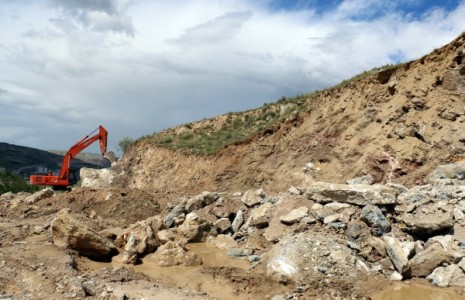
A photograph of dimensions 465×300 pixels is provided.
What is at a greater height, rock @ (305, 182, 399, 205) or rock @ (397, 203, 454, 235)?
rock @ (305, 182, 399, 205)

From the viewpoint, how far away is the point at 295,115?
1888 cm

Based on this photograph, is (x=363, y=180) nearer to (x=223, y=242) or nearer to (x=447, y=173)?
(x=447, y=173)

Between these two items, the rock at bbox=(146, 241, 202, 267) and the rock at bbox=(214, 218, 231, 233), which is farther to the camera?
the rock at bbox=(214, 218, 231, 233)

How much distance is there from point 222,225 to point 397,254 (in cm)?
563

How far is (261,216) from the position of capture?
11586mm

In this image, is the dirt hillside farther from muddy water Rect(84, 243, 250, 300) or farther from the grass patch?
muddy water Rect(84, 243, 250, 300)

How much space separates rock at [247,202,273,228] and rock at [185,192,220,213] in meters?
2.24

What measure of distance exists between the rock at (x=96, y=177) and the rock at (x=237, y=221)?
611 inches

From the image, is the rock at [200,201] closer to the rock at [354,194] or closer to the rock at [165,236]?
the rock at [165,236]

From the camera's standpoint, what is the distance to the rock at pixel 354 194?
986 cm

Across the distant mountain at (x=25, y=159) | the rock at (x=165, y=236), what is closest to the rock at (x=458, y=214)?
the rock at (x=165, y=236)

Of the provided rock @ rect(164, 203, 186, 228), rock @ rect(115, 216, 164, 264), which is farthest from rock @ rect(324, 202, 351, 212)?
rock @ rect(164, 203, 186, 228)

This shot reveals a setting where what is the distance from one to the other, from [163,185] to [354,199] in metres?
15.0

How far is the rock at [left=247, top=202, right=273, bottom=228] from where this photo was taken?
449 inches
